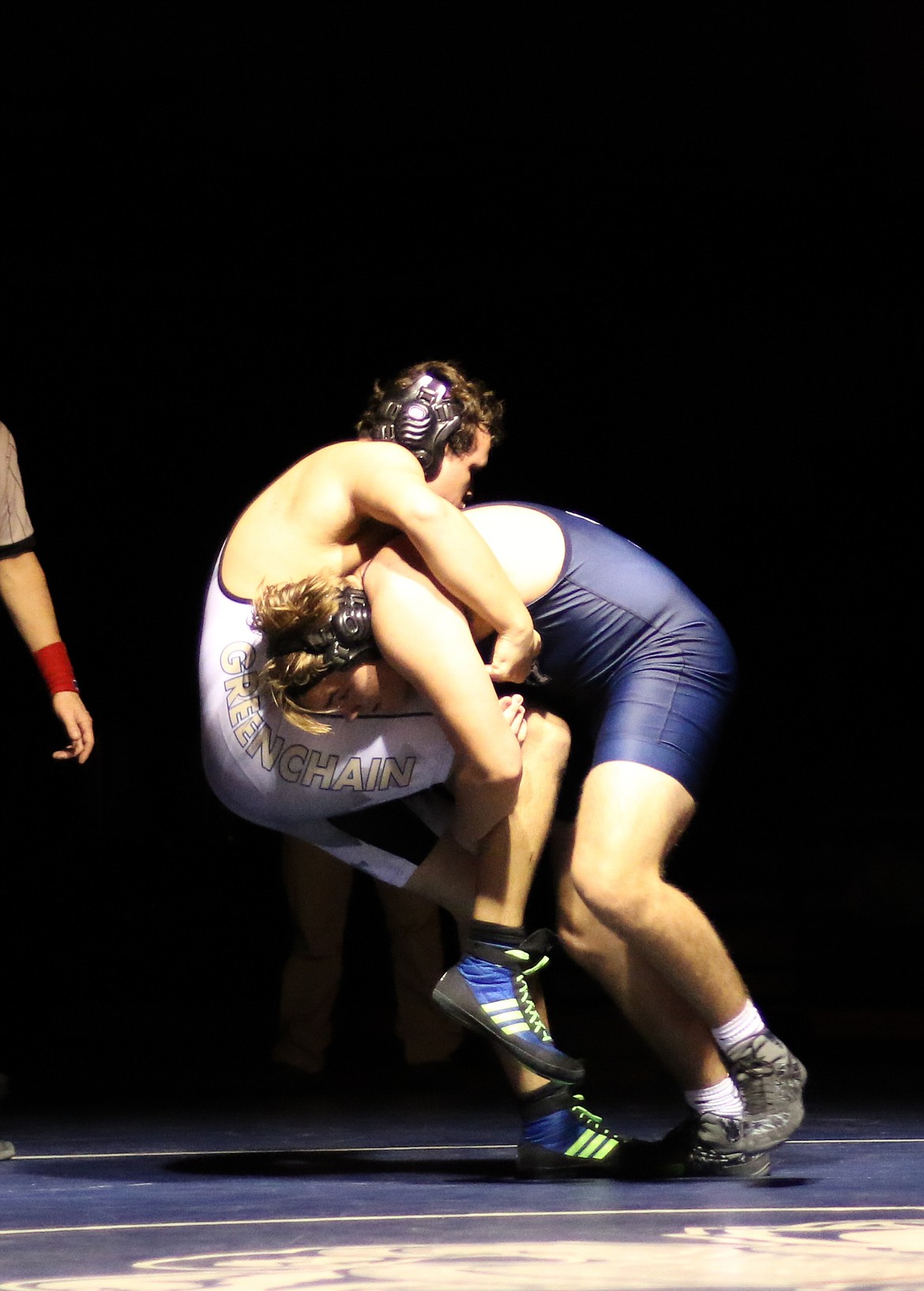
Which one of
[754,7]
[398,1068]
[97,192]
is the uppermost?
[754,7]

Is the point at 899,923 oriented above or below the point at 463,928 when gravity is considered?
below

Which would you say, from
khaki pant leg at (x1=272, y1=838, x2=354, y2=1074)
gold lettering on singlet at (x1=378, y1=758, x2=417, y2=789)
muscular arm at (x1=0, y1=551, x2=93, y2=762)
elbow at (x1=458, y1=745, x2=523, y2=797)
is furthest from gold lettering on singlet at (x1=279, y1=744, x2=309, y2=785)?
khaki pant leg at (x1=272, y1=838, x2=354, y2=1074)

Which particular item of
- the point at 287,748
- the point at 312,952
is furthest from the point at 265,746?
the point at 312,952

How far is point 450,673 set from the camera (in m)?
2.26

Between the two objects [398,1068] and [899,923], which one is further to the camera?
[899,923]

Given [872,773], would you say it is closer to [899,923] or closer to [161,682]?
[899,923]

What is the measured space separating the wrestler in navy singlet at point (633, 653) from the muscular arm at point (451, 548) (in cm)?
14

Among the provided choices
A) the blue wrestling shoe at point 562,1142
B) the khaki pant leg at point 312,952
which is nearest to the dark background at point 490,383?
the khaki pant leg at point 312,952

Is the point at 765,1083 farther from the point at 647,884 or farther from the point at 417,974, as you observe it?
the point at 417,974

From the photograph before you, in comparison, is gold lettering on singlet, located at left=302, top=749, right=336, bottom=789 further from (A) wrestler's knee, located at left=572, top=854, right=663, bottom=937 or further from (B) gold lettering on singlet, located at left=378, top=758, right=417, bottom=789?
(A) wrestler's knee, located at left=572, top=854, right=663, bottom=937

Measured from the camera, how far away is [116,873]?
5785 millimetres

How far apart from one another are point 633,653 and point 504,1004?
506mm

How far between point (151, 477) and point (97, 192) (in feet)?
3.06

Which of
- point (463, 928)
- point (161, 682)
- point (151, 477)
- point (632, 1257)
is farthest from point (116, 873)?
point (632, 1257)
